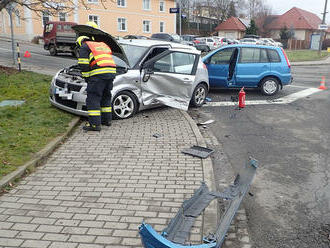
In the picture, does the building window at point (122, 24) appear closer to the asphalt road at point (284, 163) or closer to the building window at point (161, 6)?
the building window at point (161, 6)

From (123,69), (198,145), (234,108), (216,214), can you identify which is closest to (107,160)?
(198,145)

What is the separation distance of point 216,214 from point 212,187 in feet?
2.28

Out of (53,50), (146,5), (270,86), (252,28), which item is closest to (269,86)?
(270,86)

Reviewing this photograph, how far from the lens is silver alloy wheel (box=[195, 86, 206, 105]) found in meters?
9.45

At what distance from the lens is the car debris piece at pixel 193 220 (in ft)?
8.82

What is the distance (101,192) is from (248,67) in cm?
814

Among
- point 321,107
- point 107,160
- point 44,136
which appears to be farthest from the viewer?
point 321,107

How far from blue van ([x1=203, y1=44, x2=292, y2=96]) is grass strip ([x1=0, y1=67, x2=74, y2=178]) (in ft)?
18.3

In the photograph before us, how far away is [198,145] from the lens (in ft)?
20.3

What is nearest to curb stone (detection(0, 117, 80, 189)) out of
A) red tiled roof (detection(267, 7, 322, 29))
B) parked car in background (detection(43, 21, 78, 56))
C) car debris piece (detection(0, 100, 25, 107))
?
car debris piece (detection(0, 100, 25, 107))

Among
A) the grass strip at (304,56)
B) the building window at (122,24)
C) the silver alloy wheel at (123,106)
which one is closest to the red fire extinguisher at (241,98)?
the silver alloy wheel at (123,106)

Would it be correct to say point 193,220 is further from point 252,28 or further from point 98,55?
point 252,28

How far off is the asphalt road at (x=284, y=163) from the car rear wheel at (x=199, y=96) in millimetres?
244

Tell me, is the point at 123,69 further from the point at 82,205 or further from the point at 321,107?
the point at 321,107
